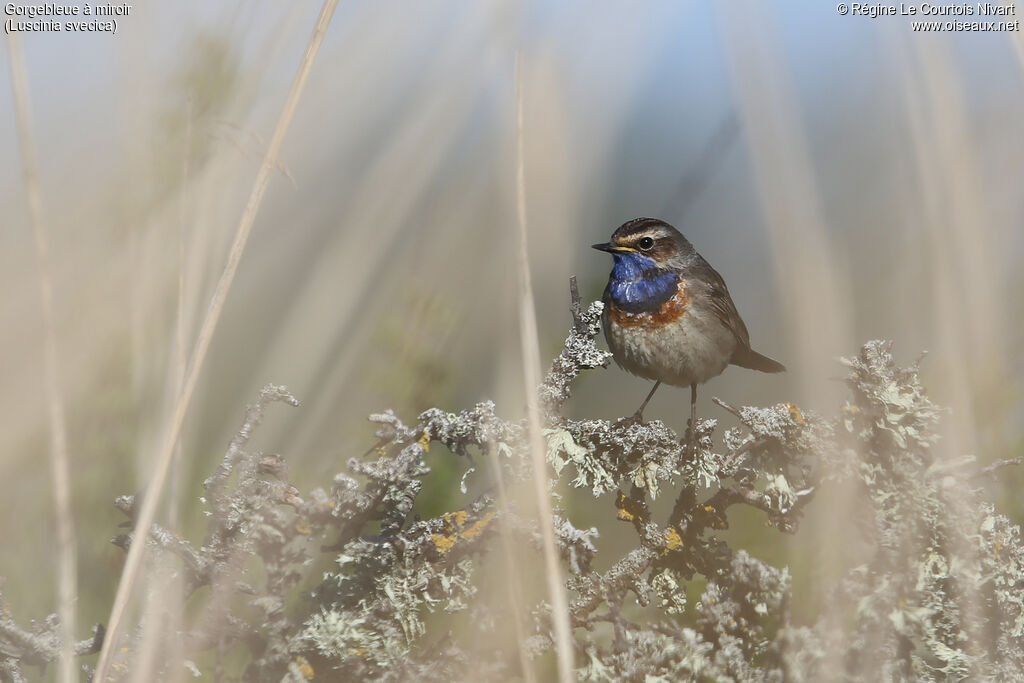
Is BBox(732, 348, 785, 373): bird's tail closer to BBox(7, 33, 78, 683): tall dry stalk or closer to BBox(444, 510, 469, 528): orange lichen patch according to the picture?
BBox(444, 510, 469, 528): orange lichen patch

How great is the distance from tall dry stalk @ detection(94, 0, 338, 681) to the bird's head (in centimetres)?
111

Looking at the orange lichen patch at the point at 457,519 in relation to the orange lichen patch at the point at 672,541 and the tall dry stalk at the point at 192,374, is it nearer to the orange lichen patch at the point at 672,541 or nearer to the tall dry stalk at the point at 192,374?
the orange lichen patch at the point at 672,541

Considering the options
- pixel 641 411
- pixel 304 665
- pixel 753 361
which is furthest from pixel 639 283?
pixel 304 665

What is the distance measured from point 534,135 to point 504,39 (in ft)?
0.72

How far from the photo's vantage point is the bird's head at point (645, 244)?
247 cm

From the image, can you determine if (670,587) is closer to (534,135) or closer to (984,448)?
(984,448)

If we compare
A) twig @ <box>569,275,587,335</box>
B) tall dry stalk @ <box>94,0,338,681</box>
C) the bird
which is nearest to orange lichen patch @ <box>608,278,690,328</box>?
the bird

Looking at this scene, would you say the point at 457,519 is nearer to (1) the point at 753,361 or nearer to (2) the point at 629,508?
(2) the point at 629,508

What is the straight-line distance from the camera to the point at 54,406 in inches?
57.3

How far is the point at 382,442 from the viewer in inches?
65.1

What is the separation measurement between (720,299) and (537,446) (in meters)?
1.35

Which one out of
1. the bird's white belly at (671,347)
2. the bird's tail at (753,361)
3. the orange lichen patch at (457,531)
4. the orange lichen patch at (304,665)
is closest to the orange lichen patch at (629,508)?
the orange lichen patch at (457,531)

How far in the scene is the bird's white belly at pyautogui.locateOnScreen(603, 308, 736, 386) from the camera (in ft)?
8.06

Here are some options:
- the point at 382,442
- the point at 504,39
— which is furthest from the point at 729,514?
the point at 504,39
